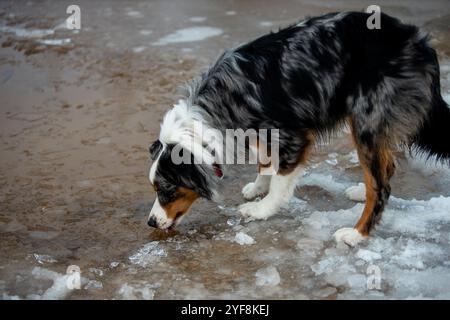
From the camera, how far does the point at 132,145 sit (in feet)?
18.4

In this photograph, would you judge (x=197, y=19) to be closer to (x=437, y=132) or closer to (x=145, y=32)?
(x=145, y=32)

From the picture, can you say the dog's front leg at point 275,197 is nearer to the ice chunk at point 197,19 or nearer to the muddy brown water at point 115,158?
the muddy brown water at point 115,158

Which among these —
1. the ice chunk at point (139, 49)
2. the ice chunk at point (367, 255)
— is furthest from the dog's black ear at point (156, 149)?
the ice chunk at point (139, 49)

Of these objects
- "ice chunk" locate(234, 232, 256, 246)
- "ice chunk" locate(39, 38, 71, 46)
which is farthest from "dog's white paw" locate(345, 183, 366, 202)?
"ice chunk" locate(39, 38, 71, 46)

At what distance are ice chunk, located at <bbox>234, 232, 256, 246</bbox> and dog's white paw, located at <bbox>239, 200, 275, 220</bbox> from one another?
0.96ft

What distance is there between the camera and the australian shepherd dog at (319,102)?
3.88m

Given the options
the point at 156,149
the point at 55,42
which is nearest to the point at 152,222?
the point at 156,149

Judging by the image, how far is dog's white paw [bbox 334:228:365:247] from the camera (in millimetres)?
3961

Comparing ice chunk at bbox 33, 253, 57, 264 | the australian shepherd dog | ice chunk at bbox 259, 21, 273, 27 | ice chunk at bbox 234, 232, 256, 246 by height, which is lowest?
ice chunk at bbox 33, 253, 57, 264

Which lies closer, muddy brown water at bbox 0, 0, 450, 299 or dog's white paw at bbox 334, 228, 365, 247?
muddy brown water at bbox 0, 0, 450, 299

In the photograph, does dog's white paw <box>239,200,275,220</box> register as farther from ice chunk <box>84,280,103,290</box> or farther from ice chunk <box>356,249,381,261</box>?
ice chunk <box>84,280,103,290</box>

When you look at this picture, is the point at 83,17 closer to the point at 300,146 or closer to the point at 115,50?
A: the point at 115,50
